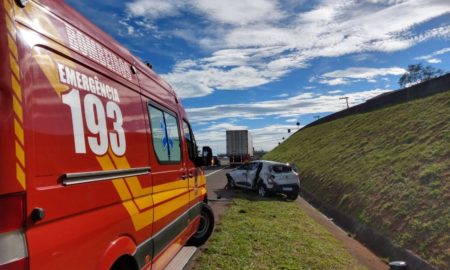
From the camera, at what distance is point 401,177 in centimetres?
1340

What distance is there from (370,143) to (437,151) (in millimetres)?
8490

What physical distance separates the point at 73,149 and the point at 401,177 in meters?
12.4

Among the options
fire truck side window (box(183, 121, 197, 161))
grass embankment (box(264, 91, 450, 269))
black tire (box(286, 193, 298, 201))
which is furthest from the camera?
black tire (box(286, 193, 298, 201))

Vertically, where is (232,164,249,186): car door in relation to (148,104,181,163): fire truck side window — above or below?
below

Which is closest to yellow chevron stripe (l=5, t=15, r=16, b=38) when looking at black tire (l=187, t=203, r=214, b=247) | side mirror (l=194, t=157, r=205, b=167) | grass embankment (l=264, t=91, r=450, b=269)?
side mirror (l=194, t=157, r=205, b=167)

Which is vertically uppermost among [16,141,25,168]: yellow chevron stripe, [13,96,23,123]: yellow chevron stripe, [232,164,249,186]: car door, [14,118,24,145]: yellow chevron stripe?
[13,96,23,123]: yellow chevron stripe

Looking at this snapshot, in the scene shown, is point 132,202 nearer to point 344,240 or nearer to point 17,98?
point 17,98

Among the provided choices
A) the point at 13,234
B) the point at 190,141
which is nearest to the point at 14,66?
the point at 13,234

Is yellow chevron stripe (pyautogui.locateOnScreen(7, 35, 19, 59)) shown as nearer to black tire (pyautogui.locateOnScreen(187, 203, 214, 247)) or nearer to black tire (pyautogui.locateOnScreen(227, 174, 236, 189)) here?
black tire (pyautogui.locateOnScreen(187, 203, 214, 247))

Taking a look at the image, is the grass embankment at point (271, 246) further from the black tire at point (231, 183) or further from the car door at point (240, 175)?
the black tire at point (231, 183)

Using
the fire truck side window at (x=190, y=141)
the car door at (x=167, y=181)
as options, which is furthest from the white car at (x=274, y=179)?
the car door at (x=167, y=181)

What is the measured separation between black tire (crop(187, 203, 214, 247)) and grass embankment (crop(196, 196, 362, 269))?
19 cm

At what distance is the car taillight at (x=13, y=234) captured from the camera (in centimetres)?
222

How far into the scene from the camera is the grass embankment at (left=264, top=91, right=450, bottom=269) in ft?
30.7
